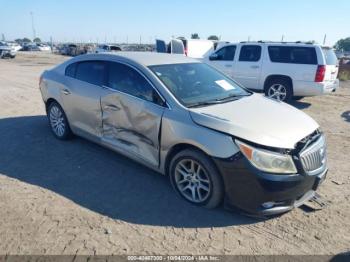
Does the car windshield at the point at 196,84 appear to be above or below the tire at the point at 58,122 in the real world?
above

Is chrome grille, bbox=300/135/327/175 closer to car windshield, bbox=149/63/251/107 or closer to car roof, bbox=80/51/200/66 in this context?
car windshield, bbox=149/63/251/107

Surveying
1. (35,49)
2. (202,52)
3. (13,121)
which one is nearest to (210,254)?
(13,121)

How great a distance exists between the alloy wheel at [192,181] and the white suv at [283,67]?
6344 mm

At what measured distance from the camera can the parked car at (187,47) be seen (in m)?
16.8

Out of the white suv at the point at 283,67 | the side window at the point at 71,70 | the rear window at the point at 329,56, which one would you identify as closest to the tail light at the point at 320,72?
the white suv at the point at 283,67

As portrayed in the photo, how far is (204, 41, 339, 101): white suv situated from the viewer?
8.33m

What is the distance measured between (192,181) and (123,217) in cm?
87

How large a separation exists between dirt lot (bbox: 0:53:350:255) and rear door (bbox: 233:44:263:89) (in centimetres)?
499

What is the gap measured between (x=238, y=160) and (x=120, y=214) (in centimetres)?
143

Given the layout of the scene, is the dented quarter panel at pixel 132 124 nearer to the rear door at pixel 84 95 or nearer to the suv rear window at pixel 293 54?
the rear door at pixel 84 95

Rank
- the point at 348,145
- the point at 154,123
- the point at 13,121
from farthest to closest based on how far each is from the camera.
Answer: the point at 13,121 → the point at 348,145 → the point at 154,123

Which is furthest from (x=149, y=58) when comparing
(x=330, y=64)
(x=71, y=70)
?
(x=330, y=64)

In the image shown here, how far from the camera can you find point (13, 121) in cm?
666

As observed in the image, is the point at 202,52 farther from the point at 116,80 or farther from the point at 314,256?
the point at 314,256
